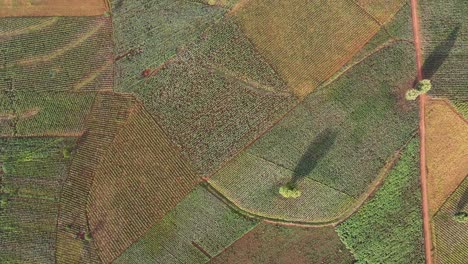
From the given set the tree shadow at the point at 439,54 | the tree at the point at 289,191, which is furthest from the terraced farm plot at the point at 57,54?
the tree shadow at the point at 439,54

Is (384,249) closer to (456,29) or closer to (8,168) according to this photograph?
(456,29)

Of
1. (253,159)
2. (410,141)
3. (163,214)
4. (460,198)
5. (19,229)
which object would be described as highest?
(410,141)

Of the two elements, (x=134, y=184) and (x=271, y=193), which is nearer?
(x=271, y=193)

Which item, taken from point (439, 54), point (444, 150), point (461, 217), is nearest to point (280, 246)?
point (461, 217)

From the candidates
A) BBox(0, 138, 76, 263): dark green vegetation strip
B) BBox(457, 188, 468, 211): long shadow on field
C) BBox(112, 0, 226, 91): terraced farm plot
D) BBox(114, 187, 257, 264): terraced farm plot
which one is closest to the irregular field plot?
BBox(112, 0, 226, 91): terraced farm plot

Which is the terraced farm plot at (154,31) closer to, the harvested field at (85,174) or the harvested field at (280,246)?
the harvested field at (85,174)

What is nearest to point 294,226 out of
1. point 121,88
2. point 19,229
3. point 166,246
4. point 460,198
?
point 166,246

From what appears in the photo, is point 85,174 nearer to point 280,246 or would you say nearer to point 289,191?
point 289,191
